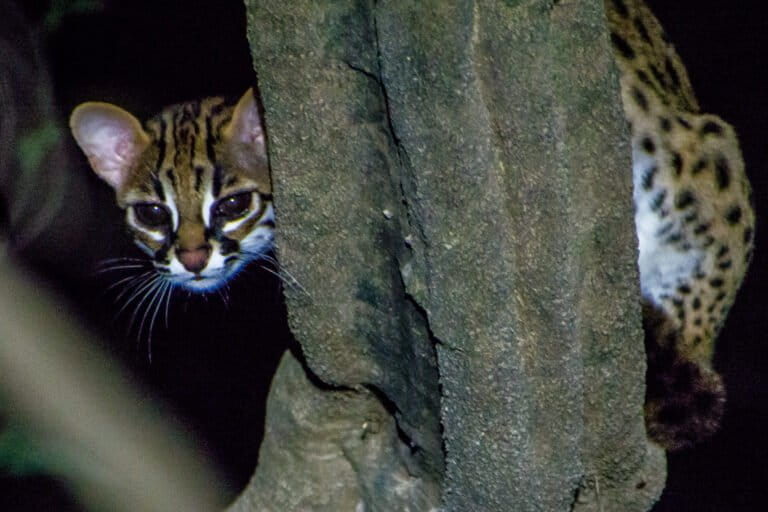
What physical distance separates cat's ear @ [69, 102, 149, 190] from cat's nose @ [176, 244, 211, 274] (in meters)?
0.36

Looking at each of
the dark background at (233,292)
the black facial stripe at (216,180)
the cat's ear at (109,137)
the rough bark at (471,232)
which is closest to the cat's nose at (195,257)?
the black facial stripe at (216,180)

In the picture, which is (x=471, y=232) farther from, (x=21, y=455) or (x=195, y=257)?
(x=21, y=455)

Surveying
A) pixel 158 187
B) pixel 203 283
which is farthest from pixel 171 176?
pixel 203 283

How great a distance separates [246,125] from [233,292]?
132cm

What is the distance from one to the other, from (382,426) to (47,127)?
4.29 feet

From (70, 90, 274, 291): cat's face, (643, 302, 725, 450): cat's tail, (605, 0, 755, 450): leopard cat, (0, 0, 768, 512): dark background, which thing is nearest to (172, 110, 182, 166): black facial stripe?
(70, 90, 274, 291): cat's face

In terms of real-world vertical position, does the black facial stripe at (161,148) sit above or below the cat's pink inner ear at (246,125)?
below

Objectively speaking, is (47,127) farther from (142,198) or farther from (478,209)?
(478,209)

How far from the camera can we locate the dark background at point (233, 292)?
3.90m

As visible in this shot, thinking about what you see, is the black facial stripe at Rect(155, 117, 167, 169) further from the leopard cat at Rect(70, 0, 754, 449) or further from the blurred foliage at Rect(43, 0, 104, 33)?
the blurred foliage at Rect(43, 0, 104, 33)

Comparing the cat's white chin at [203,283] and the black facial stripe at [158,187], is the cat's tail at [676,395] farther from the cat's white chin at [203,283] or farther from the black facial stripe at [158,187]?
the black facial stripe at [158,187]

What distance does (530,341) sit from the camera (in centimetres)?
209

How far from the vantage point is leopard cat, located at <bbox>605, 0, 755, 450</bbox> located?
266 centimetres

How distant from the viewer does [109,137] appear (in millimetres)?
3078
